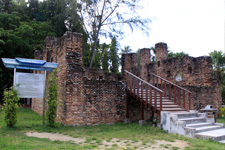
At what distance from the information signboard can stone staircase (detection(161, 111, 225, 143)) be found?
5.31 meters

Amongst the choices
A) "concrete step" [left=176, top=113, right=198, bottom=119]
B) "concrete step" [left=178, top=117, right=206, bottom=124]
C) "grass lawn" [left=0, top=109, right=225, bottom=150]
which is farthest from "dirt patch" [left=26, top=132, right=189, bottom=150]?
"concrete step" [left=176, top=113, right=198, bottom=119]

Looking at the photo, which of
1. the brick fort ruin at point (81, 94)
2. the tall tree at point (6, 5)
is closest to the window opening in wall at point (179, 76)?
the brick fort ruin at point (81, 94)

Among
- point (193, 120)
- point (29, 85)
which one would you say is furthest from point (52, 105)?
point (193, 120)

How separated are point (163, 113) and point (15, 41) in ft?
61.0

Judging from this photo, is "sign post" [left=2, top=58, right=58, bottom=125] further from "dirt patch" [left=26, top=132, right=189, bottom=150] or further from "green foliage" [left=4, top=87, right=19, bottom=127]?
"dirt patch" [left=26, top=132, right=189, bottom=150]

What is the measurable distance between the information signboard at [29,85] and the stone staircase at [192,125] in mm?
5313

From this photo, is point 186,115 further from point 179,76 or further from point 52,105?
point 179,76

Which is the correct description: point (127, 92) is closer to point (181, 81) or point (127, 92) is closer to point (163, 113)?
point (163, 113)

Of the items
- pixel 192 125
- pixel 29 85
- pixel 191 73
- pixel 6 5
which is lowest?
pixel 192 125

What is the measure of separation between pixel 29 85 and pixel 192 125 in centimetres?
680

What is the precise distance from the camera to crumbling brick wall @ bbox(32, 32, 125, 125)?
9211 millimetres

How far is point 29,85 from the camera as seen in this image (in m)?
8.86

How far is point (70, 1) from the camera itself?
20297 millimetres

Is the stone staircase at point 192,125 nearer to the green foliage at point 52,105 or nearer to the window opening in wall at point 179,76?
the green foliage at point 52,105
